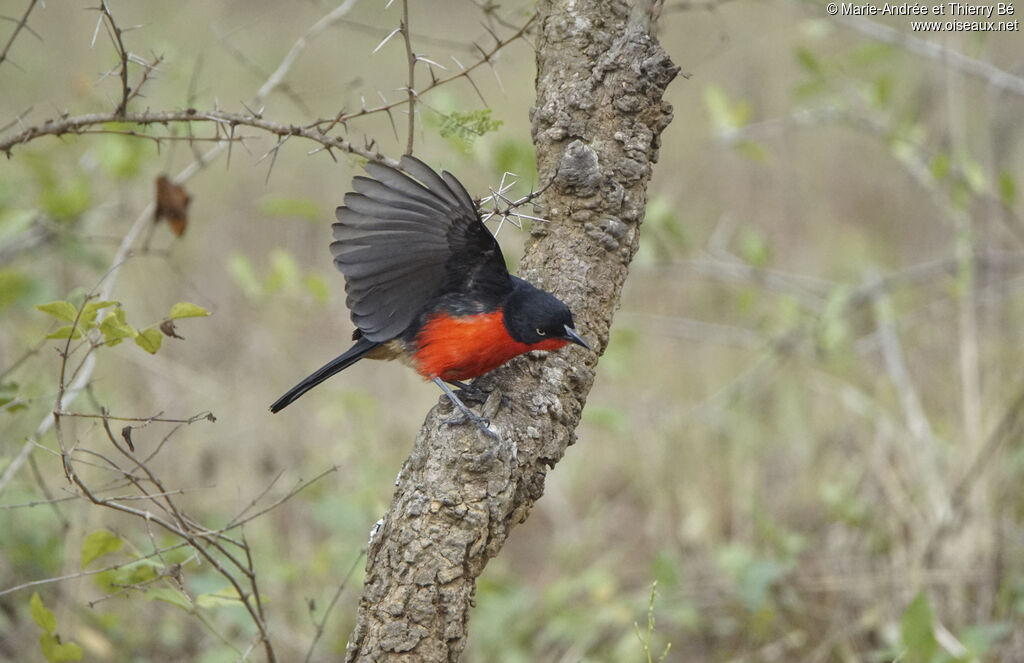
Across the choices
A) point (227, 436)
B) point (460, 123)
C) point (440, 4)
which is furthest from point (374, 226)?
point (440, 4)

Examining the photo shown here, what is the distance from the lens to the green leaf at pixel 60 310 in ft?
7.39

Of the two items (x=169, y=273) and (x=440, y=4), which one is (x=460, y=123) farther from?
(x=440, y=4)

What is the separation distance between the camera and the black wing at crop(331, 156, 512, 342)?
242cm

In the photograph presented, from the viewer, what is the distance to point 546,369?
2539mm

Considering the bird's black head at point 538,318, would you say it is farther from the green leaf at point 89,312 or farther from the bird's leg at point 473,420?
the green leaf at point 89,312

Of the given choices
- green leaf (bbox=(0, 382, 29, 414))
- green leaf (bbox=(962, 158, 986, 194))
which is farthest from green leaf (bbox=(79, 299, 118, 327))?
green leaf (bbox=(962, 158, 986, 194))

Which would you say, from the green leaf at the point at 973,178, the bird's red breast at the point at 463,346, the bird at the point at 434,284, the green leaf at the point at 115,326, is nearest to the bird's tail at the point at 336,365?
the bird at the point at 434,284

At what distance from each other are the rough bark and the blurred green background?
6.5 inches

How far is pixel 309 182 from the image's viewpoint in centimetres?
965

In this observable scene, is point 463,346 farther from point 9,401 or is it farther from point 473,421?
point 9,401

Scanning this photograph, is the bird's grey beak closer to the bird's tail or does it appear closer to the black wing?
the black wing

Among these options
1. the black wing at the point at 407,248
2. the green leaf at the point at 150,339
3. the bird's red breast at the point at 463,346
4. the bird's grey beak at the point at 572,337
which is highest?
the black wing at the point at 407,248

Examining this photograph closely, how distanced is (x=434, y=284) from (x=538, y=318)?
389mm

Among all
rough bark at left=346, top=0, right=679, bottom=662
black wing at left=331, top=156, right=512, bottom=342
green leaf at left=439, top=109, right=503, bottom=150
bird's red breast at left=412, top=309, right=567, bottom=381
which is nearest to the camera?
rough bark at left=346, top=0, right=679, bottom=662
